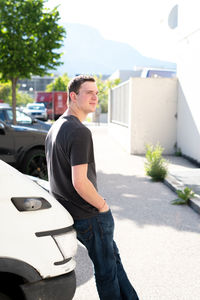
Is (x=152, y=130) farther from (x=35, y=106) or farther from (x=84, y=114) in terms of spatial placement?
(x=35, y=106)

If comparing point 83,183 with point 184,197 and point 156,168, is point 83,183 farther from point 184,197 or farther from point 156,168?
point 156,168

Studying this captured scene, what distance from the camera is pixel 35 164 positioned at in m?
8.54

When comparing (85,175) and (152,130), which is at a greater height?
(85,175)

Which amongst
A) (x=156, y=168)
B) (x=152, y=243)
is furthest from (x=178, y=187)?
(x=152, y=243)

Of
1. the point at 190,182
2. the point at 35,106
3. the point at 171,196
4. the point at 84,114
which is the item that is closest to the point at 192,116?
the point at 190,182

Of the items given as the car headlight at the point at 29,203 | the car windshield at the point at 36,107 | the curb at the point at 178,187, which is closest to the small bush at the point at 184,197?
the curb at the point at 178,187

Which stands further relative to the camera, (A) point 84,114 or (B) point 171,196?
(B) point 171,196

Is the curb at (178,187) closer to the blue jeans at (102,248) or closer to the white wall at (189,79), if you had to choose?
the white wall at (189,79)

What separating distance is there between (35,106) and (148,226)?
40.7 metres

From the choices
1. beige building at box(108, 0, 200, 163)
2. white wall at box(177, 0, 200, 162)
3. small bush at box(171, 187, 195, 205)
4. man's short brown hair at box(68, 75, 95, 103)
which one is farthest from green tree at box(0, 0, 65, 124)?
man's short brown hair at box(68, 75, 95, 103)

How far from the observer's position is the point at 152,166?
10273 mm

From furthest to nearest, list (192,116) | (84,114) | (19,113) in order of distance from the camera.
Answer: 1. (19,113)
2. (192,116)
3. (84,114)

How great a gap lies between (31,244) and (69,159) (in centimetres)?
63

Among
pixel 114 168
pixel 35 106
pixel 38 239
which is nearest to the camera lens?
pixel 38 239
